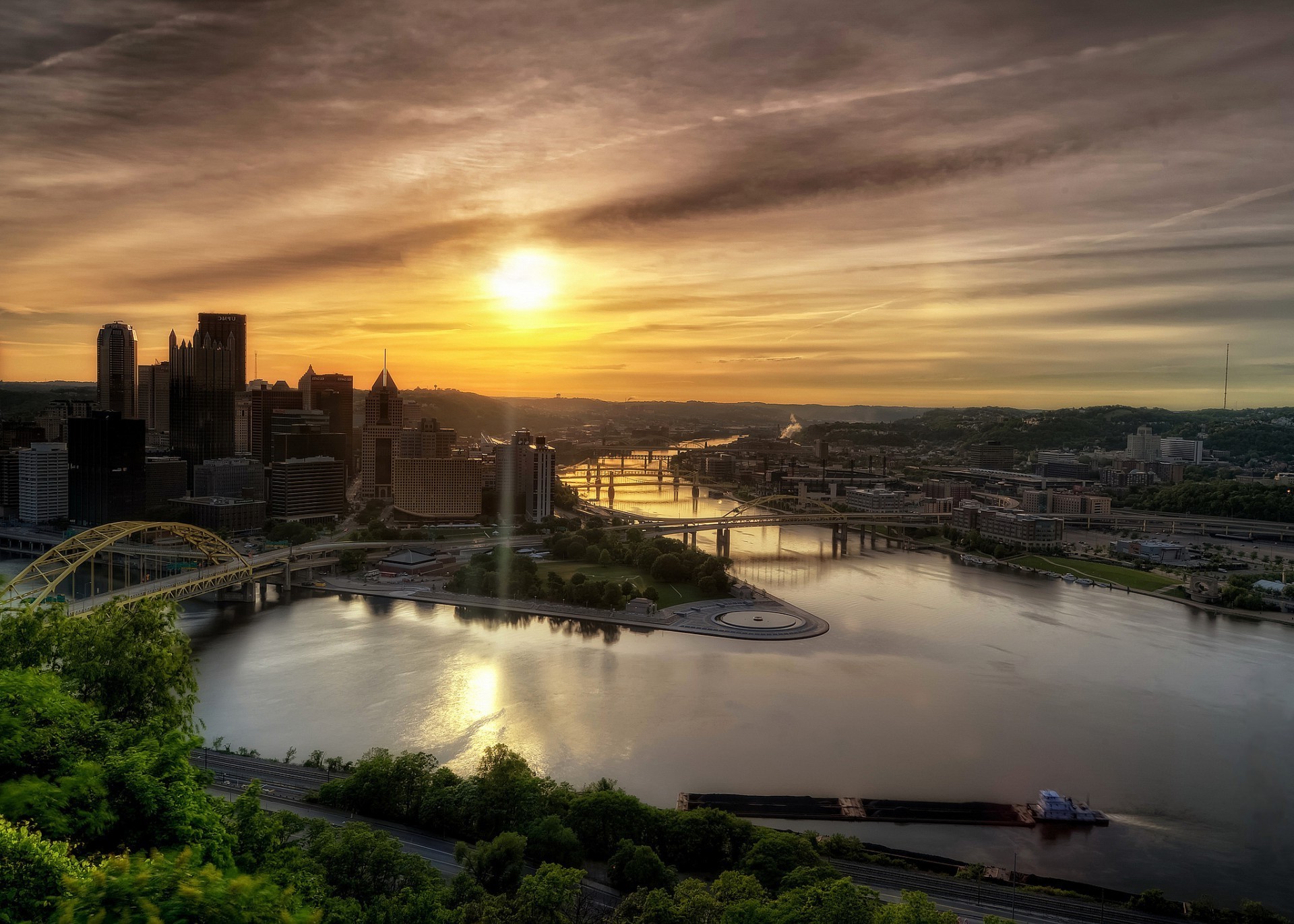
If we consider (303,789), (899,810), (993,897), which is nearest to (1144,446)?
(899,810)

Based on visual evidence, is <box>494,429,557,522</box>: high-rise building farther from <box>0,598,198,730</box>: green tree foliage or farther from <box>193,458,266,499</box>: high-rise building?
<box>0,598,198,730</box>: green tree foliage

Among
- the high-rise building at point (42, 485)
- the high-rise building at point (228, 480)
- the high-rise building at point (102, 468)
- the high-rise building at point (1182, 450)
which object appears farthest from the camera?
the high-rise building at point (1182, 450)

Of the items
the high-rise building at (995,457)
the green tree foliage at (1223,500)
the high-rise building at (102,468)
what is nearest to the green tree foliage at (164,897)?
the high-rise building at (102,468)

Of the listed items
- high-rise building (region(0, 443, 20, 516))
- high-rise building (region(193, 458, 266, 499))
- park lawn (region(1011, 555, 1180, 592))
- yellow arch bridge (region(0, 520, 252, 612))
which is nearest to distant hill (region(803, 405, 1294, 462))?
park lawn (region(1011, 555, 1180, 592))

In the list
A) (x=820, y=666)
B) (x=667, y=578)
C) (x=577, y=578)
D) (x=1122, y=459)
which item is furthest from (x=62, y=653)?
(x=1122, y=459)

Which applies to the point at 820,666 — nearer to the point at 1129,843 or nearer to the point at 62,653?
the point at 1129,843

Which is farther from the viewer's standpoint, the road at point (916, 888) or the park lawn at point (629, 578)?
the park lawn at point (629, 578)

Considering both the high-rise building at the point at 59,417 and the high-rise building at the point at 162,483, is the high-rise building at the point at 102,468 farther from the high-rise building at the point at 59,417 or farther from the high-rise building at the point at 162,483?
the high-rise building at the point at 59,417
